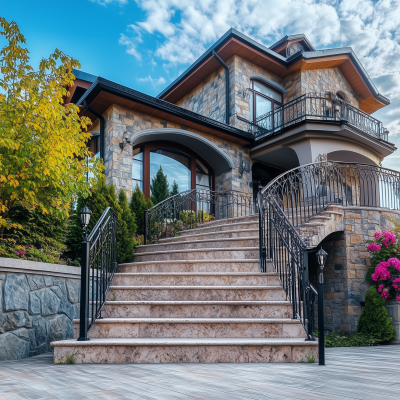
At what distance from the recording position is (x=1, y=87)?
496 centimetres

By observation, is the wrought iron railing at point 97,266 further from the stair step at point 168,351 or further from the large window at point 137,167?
the large window at point 137,167

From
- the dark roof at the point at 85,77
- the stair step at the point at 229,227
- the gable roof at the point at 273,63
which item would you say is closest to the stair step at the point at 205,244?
the stair step at the point at 229,227

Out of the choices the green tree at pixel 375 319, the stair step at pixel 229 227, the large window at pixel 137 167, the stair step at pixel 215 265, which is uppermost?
the large window at pixel 137 167

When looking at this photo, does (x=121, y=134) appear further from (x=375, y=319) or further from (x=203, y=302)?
(x=375, y=319)

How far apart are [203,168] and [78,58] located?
7.15 metres

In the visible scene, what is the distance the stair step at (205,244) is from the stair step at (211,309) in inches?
79.8

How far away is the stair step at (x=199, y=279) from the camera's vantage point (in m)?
5.10

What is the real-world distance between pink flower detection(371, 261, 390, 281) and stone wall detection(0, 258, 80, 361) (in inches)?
209

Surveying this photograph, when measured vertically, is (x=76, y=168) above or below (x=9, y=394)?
above

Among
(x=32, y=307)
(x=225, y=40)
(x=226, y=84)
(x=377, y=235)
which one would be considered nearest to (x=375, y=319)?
(x=377, y=235)

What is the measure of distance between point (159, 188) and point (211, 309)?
21.7 ft

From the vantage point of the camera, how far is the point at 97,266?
4520 millimetres

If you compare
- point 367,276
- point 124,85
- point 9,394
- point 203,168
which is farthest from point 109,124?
point 9,394

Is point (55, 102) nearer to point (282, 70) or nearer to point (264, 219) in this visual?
point (264, 219)
